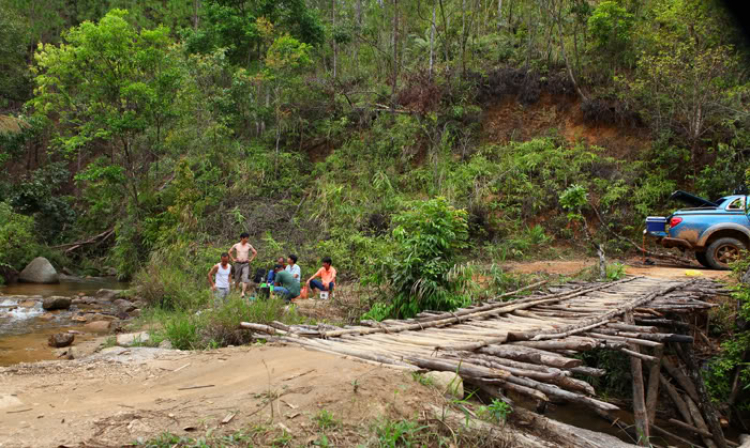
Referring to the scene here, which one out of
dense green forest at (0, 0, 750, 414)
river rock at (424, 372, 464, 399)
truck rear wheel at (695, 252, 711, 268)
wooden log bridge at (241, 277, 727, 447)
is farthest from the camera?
dense green forest at (0, 0, 750, 414)

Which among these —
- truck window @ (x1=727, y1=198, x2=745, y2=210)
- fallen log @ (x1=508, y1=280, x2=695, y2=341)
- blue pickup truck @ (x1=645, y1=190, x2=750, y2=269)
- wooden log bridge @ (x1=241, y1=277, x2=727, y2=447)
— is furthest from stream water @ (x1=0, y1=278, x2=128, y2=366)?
truck window @ (x1=727, y1=198, x2=745, y2=210)

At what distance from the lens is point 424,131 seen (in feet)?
57.5

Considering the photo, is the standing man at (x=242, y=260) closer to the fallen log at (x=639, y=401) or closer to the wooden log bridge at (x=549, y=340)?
the wooden log bridge at (x=549, y=340)

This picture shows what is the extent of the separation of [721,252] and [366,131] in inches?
466

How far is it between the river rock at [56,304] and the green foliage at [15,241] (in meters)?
4.85

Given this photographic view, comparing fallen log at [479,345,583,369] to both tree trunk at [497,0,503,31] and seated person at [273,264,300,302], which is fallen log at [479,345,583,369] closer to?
seated person at [273,264,300,302]

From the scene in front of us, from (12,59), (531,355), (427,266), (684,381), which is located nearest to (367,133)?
(427,266)

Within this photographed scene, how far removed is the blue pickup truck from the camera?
391 inches

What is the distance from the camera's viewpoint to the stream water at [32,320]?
7.85 m

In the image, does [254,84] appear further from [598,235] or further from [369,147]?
[598,235]

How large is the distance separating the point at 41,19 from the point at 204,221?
21.3 m

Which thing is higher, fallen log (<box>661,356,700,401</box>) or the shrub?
the shrub

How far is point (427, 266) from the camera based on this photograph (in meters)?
7.27

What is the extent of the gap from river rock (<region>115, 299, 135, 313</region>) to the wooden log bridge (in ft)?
24.5
